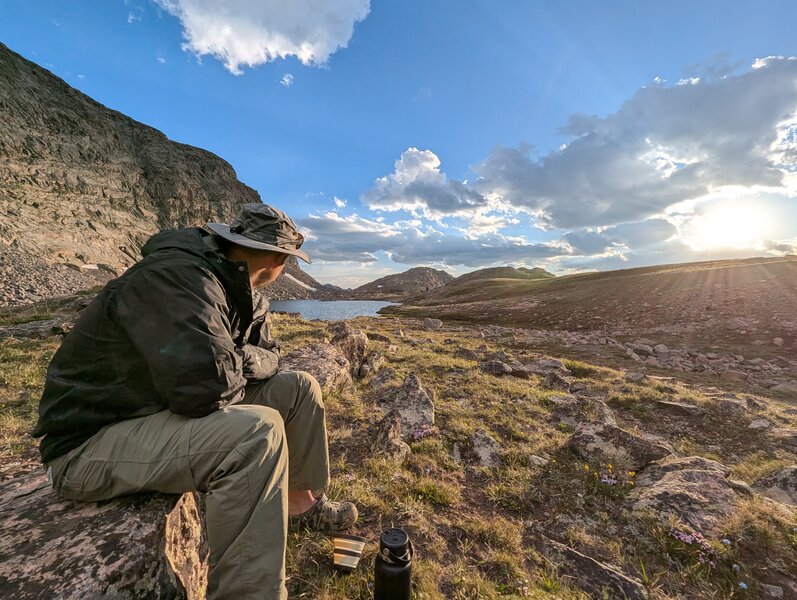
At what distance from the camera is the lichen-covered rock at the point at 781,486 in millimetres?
5273

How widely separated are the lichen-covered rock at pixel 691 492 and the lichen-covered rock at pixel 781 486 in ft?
1.91

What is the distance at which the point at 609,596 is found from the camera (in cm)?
339

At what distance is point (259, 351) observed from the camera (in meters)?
3.60

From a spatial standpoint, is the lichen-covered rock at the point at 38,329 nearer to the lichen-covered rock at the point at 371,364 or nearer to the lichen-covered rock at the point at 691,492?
the lichen-covered rock at the point at 371,364

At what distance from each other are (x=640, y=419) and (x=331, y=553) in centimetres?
949

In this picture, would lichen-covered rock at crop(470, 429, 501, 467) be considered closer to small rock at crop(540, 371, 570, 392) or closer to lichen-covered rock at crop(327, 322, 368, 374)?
lichen-covered rock at crop(327, 322, 368, 374)

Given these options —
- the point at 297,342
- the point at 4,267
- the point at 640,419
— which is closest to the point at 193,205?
the point at 4,267

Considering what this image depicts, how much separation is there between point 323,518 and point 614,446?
18.2 ft

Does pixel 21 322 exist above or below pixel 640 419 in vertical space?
above

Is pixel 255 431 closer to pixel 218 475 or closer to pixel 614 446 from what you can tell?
pixel 218 475

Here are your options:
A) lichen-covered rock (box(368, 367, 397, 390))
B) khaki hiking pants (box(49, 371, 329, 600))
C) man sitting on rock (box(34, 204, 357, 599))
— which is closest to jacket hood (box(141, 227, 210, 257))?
man sitting on rock (box(34, 204, 357, 599))

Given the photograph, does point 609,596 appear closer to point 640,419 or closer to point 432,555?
point 432,555

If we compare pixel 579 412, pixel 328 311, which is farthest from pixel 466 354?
pixel 328 311

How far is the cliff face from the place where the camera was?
49938mm
